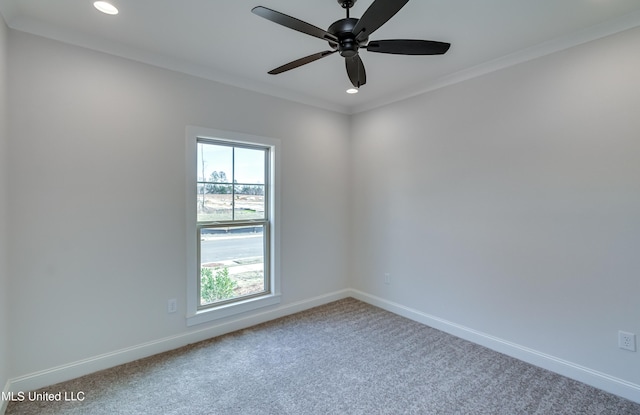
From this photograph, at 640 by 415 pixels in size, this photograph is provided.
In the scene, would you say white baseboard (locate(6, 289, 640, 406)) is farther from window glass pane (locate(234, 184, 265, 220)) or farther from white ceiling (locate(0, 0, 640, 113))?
white ceiling (locate(0, 0, 640, 113))

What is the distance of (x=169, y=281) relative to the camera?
2.85m

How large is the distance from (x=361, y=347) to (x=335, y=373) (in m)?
0.50

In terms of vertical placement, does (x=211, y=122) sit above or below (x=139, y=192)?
above

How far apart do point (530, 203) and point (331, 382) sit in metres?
2.21

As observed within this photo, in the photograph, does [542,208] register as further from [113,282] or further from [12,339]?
[12,339]

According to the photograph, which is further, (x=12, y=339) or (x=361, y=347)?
(x=361, y=347)

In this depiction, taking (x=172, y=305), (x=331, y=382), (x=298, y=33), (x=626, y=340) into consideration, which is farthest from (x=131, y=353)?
(x=626, y=340)

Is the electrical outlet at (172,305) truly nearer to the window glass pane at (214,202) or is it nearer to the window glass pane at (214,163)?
the window glass pane at (214,202)

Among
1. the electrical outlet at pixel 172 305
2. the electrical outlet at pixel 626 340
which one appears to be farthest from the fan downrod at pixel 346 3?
the electrical outlet at pixel 626 340

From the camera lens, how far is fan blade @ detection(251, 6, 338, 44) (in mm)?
1544

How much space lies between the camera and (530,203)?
2641 millimetres

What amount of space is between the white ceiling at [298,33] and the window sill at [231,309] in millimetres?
2310

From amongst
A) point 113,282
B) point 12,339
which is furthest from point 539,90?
point 12,339

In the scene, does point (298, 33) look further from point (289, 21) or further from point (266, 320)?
point (266, 320)
